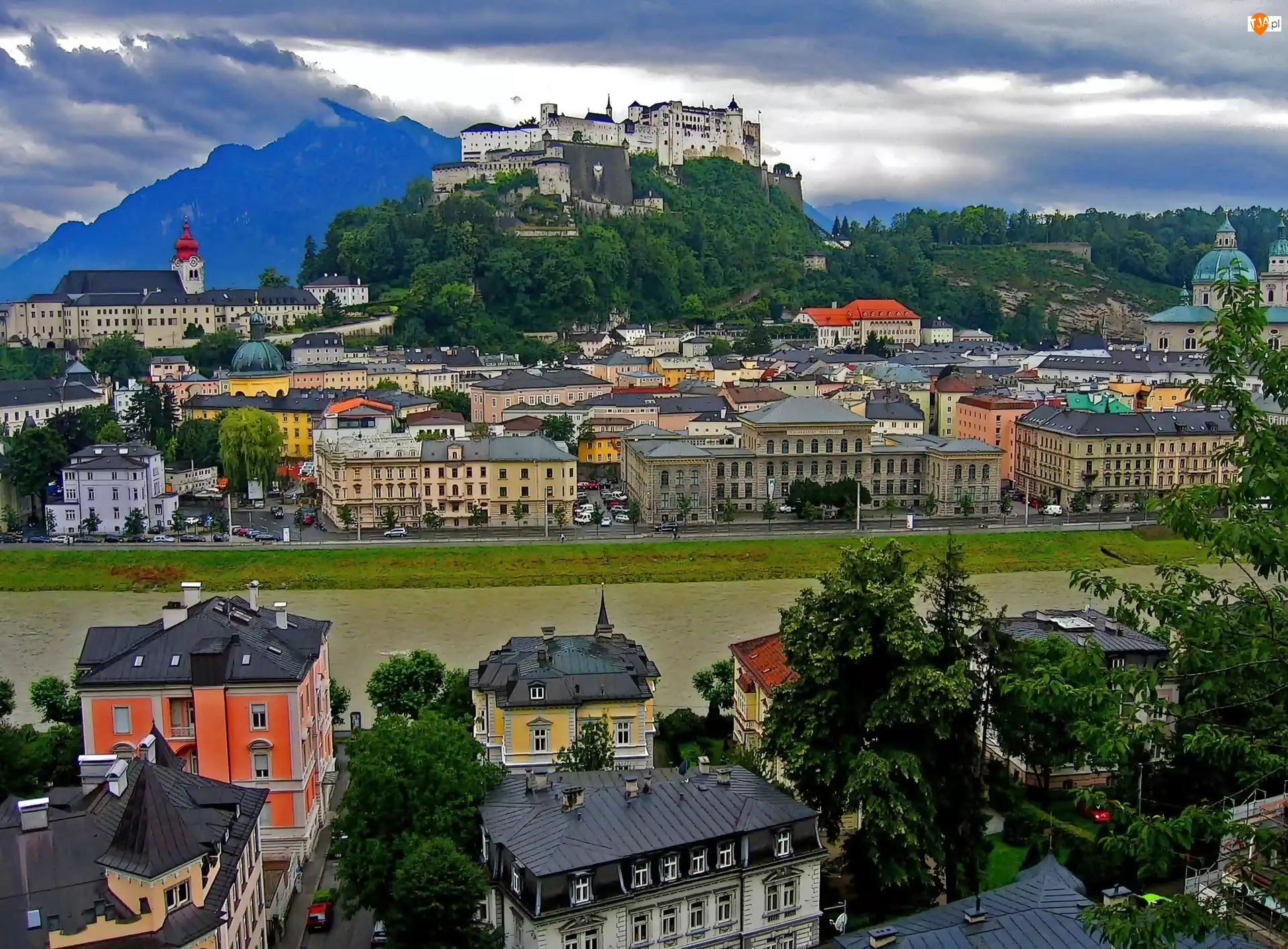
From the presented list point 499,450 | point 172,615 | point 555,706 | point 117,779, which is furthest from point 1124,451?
point 117,779

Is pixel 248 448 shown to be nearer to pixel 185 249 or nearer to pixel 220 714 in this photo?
pixel 220 714

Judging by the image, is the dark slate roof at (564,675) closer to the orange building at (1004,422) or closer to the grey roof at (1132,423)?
the grey roof at (1132,423)

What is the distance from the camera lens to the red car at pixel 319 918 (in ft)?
45.3

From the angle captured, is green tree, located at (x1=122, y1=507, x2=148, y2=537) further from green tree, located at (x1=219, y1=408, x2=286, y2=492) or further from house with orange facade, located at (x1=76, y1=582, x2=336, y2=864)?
house with orange facade, located at (x1=76, y1=582, x2=336, y2=864)

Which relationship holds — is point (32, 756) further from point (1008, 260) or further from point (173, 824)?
point (1008, 260)

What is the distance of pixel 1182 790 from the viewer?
1505 centimetres

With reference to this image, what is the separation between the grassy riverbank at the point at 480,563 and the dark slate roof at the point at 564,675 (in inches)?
675

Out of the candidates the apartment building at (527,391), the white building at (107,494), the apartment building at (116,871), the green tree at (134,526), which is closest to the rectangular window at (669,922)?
the apartment building at (116,871)

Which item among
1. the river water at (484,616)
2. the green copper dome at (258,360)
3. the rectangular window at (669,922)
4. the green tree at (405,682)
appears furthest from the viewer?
the green copper dome at (258,360)

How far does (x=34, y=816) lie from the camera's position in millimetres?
10883

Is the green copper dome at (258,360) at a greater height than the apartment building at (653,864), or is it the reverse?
the green copper dome at (258,360)

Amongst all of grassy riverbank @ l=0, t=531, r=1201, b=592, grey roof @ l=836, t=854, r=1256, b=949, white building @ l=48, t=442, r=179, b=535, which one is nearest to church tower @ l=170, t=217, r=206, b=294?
white building @ l=48, t=442, r=179, b=535

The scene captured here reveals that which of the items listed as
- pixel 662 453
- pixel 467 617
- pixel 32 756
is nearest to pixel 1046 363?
pixel 662 453

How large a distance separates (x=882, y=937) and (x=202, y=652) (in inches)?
348
